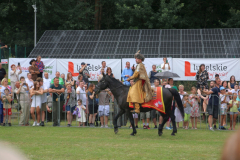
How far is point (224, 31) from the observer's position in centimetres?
2275

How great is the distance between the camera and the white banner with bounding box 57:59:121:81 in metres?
19.0

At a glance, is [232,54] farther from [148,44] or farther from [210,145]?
[210,145]

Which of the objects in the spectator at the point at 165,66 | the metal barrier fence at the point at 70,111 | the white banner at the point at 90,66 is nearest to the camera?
the metal barrier fence at the point at 70,111

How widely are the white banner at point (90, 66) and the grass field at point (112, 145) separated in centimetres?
689

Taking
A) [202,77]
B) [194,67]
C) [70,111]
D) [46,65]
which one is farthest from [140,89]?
[46,65]

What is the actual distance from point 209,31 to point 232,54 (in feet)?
11.6

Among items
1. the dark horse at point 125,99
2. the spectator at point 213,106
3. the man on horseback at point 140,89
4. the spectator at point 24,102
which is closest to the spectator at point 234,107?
the spectator at point 213,106

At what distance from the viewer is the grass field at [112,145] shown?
25.6 ft

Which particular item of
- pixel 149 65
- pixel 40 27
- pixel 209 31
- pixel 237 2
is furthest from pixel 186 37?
pixel 40 27

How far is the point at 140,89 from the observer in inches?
460

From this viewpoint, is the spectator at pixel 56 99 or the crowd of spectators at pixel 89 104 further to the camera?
the spectator at pixel 56 99

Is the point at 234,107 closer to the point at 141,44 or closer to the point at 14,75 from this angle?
the point at 141,44

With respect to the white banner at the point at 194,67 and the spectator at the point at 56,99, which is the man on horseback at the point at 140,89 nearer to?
the spectator at the point at 56,99

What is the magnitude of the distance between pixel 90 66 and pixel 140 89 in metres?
8.22
